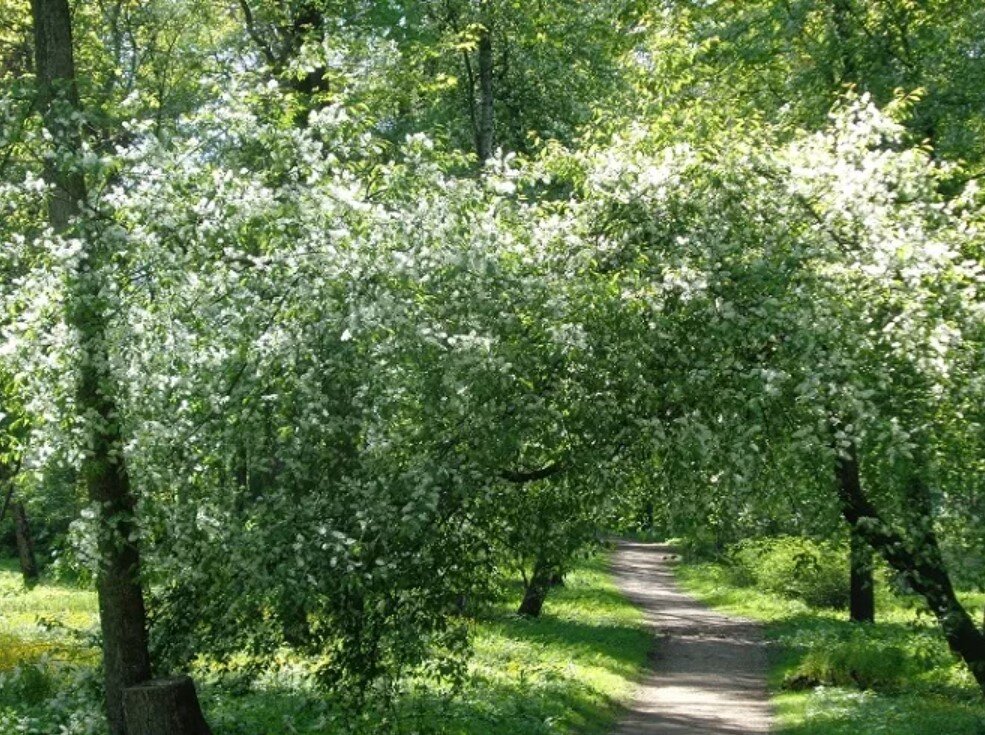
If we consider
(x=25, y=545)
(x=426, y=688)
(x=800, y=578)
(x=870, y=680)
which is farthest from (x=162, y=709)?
(x=25, y=545)

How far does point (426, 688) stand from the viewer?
1135 centimetres

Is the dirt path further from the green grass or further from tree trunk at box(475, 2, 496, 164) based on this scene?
tree trunk at box(475, 2, 496, 164)

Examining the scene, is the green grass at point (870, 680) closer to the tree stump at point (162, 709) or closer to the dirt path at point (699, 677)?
the dirt path at point (699, 677)

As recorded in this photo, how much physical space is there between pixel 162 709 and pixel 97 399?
2.83 meters

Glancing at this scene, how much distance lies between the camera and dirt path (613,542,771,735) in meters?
17.6

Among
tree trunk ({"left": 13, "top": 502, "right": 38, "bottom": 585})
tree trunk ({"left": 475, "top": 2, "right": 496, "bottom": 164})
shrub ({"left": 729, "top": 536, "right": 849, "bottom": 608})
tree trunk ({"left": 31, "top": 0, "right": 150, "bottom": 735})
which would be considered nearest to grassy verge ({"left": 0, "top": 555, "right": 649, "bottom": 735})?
tree trunk ({"left": 31, "top": 0, "right": 150, "bottom": 735})

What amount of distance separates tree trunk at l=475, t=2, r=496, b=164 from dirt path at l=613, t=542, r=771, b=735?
31.6 feet

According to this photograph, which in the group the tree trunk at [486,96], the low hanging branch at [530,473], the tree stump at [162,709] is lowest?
the tree stump at [162,709]

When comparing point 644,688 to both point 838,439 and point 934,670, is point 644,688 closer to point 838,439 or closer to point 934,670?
point 934,670

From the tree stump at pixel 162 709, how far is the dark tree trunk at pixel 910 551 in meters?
6.11

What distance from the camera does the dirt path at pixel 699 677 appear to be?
17609 mm

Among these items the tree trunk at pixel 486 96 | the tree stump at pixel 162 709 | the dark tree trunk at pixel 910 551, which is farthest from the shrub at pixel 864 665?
the tree stump at pixel 162 709

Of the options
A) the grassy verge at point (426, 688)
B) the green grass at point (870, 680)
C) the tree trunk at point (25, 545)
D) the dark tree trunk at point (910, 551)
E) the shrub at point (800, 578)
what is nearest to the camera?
the dark tree trunk at point (910, 551)

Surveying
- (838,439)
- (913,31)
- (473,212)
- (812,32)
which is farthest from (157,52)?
(838,439)
